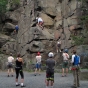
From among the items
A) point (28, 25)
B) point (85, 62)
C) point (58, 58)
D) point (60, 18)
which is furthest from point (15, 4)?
point (85, 62)

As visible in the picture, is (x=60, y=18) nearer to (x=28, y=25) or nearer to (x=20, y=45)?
(x=28, y=25)

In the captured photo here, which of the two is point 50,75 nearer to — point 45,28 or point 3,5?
point 45,28

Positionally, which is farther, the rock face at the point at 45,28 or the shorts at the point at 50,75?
the rock face at the point at 45,28

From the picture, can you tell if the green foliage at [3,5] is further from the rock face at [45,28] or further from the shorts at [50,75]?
the shorts at [50,75]

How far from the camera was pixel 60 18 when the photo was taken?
29906mm

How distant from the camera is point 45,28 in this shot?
28828 mm

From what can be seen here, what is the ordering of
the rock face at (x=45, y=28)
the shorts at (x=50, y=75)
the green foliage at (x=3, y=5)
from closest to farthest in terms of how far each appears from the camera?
the shorts at (x=50, y=75), the rock face at (x=45, y=28), the green foliage at (x=3, y=5)

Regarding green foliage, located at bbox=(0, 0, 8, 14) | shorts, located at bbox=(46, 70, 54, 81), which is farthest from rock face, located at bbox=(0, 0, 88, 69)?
shorts, located at bbox=(46, 70, 54, 81)

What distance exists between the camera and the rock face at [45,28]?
89.1 feet

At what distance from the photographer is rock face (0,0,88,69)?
27.2m

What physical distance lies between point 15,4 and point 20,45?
745 centimetres

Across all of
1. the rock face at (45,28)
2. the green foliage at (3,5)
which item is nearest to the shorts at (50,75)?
the rock face at (45,28)

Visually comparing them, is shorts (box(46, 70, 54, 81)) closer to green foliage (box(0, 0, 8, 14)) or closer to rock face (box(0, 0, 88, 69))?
rock face (box(0, 0, 88, 69))

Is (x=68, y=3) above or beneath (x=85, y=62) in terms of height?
above
